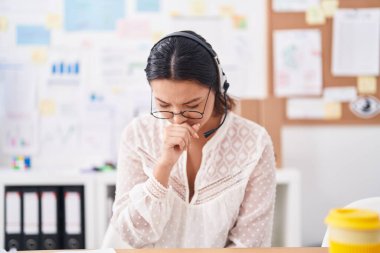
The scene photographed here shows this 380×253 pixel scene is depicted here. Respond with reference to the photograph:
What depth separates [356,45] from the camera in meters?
2.63

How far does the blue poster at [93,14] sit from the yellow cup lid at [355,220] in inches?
78.0

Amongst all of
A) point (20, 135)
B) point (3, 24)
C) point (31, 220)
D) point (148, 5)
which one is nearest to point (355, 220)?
point (31, 220)

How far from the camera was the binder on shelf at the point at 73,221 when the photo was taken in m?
2.30

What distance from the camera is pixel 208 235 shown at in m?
1.43

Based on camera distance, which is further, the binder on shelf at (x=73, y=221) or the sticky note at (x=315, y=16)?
the sticky note at (x=315, y=16)

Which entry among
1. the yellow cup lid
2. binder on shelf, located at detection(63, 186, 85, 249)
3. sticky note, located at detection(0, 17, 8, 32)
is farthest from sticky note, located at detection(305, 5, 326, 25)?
the yellow cup lid

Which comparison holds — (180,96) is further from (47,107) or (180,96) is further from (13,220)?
(47,107)

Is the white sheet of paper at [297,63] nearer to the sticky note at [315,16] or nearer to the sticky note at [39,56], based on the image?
the sticky note at [315,16]

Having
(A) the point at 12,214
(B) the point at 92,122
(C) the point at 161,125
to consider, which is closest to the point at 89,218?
(A) the point at 12,214

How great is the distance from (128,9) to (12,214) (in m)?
1.14

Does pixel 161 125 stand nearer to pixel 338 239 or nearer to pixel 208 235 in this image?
pixel 208 235

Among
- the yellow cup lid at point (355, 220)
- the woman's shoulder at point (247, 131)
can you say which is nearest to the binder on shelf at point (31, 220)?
the woman's shoulder at point (247, 131)

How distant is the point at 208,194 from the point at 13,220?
119 cm

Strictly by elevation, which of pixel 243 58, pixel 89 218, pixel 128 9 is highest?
pixel 128 9
